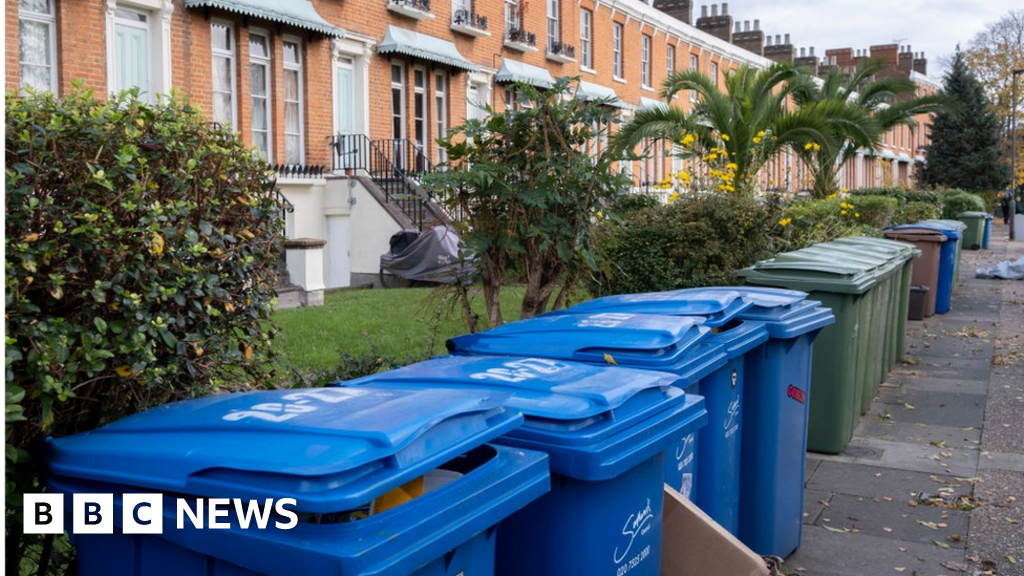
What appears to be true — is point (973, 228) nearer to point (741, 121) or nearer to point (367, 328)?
point (741, 121)

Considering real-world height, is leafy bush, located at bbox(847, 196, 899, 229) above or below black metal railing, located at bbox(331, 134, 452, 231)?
below

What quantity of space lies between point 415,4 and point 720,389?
19312mm

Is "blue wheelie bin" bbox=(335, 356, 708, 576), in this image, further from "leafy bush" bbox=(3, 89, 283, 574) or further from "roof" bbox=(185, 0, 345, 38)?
"roof" bbox=(185, 0, 345, 38)

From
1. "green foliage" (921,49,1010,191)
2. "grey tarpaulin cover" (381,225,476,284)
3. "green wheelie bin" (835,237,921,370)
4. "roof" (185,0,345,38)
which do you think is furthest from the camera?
"green foliage" (921,49,1010,191)

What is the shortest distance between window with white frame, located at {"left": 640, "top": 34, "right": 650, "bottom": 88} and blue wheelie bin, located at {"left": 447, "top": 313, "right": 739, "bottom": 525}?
31.9 meters

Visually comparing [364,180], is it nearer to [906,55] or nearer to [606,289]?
[606,289]

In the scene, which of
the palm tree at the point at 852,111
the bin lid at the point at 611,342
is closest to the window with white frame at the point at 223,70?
the palm tree at the point at 852,111

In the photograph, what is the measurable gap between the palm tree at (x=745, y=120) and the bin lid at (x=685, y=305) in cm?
1078

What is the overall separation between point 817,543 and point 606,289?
4.61 meters

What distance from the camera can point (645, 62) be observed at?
35344 millimetres

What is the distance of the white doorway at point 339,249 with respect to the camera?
1938 centimetres

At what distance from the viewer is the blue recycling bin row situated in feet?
7.09

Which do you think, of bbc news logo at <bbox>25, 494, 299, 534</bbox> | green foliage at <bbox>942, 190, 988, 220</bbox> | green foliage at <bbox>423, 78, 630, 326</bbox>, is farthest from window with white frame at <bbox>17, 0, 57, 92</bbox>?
green foliage at <bbox>942, 190, 988, 220</bbox>

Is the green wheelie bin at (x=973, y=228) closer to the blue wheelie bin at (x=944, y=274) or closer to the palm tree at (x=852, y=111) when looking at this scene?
the palm tree at (x=852, y=111)
